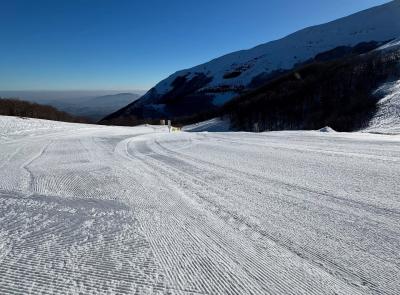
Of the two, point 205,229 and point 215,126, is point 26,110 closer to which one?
point 215,126

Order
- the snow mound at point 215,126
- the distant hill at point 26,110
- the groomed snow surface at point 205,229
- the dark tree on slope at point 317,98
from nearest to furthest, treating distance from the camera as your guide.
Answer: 1. the groomed snow surface at point 205,229
2. the distant hill at point 26,110
3. the dark tree on slope at point 317,98
4. the snow mound at point 215,126

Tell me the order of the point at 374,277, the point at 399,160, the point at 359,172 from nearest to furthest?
the point at 374,277, the point at 359,172, the point at 399,160

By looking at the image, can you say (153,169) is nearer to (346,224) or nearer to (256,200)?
(256,200)

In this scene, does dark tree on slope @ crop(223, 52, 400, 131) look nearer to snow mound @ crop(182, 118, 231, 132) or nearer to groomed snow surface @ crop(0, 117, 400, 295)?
snow mound @ crop(182, 118, 231, 132)

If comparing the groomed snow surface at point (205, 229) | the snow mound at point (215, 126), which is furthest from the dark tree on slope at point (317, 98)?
the groomed snow surface at point (205, 229)

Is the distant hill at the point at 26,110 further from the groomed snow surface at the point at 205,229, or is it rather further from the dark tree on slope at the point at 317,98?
the groomed snow surface at the point at 205,229

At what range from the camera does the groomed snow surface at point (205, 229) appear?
2615 mm

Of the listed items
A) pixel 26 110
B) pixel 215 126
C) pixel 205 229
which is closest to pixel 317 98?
pixel 215 126

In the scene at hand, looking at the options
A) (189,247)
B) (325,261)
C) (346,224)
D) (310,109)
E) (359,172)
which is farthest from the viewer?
(310,109)

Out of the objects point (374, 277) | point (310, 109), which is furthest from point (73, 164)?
point (310, 109)

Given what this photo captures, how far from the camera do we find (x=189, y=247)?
324 cm

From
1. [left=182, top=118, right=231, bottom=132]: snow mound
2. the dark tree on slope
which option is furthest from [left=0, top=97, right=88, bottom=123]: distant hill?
the dark tree on slope

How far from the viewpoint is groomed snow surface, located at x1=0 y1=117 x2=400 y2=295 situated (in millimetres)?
2615

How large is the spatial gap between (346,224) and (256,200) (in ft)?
4.21
